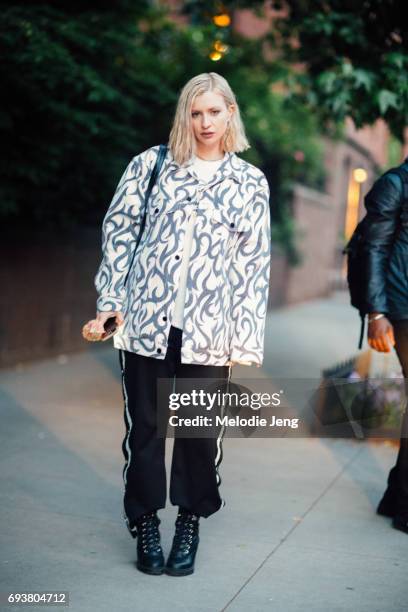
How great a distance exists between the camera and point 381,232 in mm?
4250

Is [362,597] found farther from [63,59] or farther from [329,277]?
[329,277]

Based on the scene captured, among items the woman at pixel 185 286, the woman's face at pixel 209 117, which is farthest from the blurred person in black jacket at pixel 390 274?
the woman's face at pixel 209 117

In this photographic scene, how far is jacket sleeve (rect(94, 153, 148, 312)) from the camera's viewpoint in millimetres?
3604

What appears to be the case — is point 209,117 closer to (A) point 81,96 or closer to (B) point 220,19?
(A) point 81,96

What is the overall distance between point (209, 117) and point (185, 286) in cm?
66

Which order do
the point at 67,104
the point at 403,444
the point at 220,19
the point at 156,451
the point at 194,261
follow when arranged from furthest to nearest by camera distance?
the point at 220,19 → the point at 67,104 → the point at 403,444 → the point at 156,451 → the point at 194,261

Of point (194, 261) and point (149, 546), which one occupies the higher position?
point (194, 261)

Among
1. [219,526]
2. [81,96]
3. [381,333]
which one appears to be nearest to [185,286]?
[381,333]

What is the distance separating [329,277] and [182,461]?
1756 cm

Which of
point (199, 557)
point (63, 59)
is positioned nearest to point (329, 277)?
point (63, 59)

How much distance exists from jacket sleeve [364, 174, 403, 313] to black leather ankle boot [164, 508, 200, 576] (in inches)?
50.8

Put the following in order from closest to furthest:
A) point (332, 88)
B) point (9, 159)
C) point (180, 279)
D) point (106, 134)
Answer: point (180, 279) → point (332, 88) → point (9, 159) → point (106, 134)

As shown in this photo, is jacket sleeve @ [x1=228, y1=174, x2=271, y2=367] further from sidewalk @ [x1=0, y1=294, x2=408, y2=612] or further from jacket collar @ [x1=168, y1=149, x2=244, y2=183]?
sidewalk @ [x1=0, y1=294, x2=408, y2=612]

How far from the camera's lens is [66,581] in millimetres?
3467
